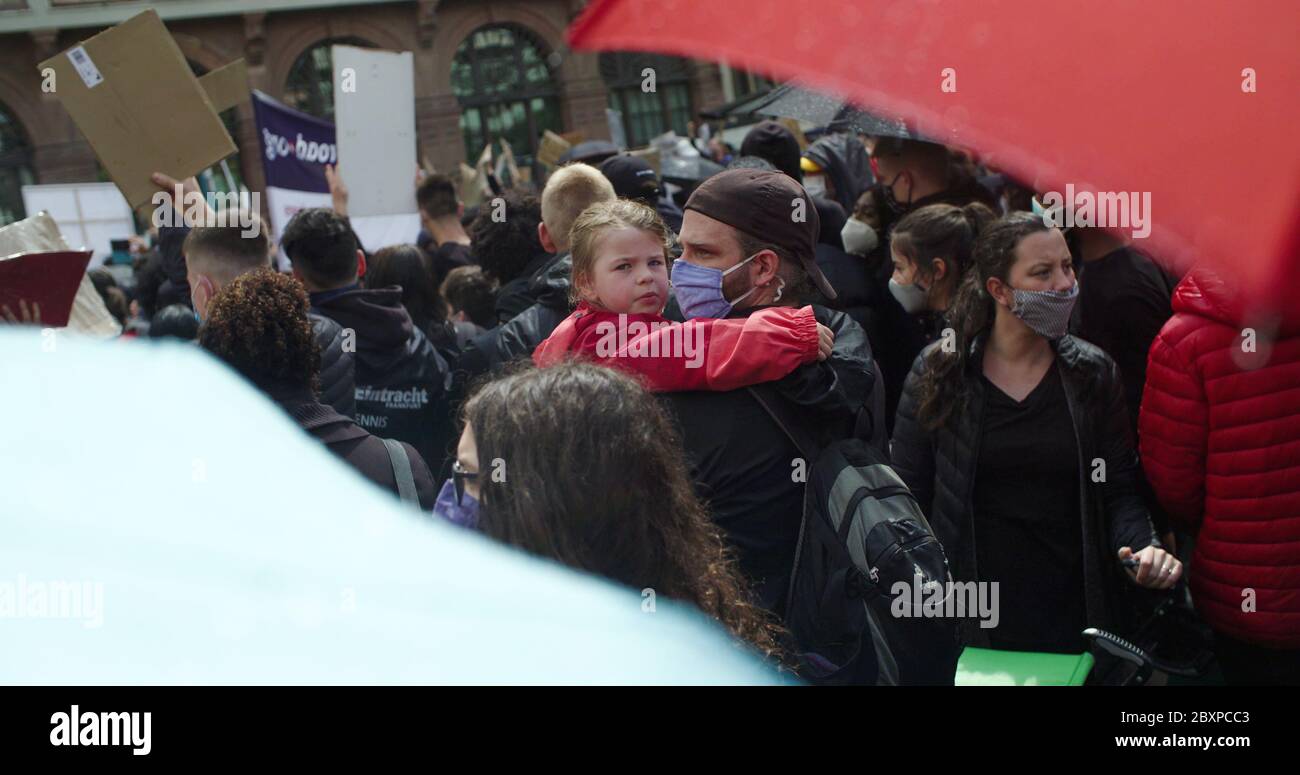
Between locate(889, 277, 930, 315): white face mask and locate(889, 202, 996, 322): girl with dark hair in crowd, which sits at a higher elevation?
locate(889, 202, 996, 322): girl with dark hair in crowd

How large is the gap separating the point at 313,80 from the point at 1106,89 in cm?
2579

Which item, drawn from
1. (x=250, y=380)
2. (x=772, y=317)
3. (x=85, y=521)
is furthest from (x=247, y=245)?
(x=85, y=521)

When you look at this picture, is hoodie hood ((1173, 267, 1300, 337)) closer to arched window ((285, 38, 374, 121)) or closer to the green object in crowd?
the green object in crowd

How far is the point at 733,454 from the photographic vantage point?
2.09m

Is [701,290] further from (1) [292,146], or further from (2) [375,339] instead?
(1) [292,146]

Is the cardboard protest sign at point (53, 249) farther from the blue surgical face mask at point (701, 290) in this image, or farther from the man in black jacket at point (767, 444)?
the man in black jacket at point (767, 444)

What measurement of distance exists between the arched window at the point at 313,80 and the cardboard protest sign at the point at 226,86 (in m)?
21.0

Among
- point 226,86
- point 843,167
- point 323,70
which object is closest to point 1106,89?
point 226,86

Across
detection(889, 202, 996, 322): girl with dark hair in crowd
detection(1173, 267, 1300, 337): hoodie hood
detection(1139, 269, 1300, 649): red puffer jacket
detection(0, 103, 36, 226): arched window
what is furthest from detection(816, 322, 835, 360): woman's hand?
detection(0, 103, 36, 226): arched window

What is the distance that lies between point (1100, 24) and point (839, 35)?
240 mm

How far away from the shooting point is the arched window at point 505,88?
85.1 ft

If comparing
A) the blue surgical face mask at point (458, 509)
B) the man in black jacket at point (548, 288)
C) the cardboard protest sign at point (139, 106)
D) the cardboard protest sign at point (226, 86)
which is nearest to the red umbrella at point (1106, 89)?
the blue surgical face mask at point (458, 509)

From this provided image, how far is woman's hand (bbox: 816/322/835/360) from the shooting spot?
208cm

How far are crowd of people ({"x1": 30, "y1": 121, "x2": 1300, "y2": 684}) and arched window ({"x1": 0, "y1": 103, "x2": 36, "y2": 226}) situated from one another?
22.1m
